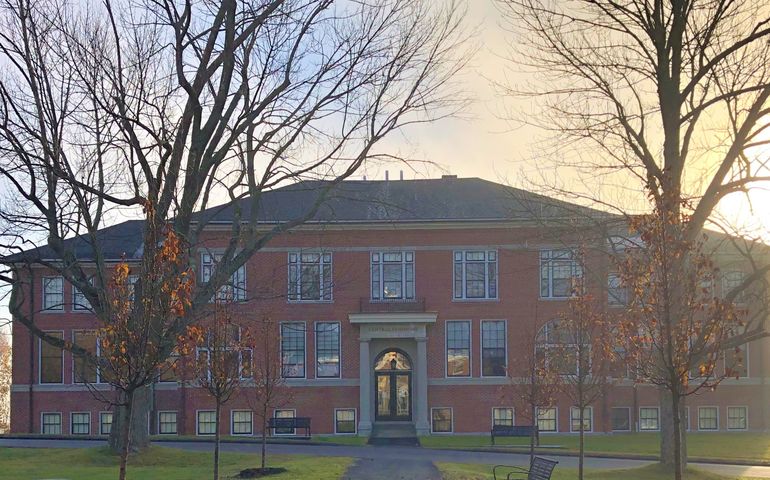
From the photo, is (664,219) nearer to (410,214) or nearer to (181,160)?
(181,160)

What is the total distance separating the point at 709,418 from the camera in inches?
1671

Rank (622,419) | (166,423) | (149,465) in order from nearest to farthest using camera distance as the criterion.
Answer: (149,465) → (166,423) → (622,419)

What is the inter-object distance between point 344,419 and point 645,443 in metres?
12.6

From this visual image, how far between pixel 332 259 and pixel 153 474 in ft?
64.2

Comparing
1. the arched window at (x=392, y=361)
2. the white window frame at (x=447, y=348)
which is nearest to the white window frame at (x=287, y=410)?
the arched window at (x=392, y=361)

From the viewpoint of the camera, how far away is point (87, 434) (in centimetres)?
4153

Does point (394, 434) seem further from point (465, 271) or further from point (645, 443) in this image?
point (645, 443)

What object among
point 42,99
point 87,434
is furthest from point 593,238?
Result: point 87,434

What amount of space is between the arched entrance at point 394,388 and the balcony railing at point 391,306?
79.4 inches

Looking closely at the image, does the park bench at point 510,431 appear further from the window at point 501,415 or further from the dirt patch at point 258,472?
the dirt patch at point 258,472

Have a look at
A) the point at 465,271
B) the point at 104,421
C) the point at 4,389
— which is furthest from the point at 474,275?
the point at 4,389

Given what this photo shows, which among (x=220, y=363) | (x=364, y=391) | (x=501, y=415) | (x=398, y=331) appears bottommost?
(x=501, y=415)

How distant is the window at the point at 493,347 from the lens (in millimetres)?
40969

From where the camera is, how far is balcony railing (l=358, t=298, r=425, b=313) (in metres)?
40.6
